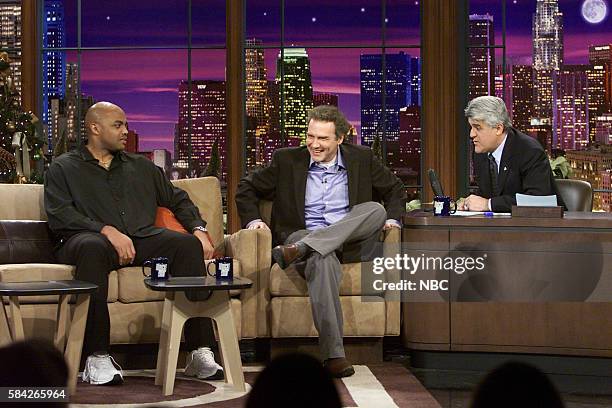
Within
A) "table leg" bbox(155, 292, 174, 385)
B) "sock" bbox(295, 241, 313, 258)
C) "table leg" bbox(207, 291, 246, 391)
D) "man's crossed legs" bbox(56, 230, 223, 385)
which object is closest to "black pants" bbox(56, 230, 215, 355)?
"man's crossed legs" bbox(56, 230, 223, 385)

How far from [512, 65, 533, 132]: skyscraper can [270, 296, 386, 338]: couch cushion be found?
2804 mm

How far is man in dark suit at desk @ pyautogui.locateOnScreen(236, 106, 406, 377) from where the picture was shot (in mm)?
4613

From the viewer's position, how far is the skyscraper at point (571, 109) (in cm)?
697

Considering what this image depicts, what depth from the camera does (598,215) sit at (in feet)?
14.6

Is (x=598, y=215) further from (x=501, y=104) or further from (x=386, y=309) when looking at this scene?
(x=386, y=309)

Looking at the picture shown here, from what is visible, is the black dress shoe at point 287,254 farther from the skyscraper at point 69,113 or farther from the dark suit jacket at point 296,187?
the skyscraper at point 69,113

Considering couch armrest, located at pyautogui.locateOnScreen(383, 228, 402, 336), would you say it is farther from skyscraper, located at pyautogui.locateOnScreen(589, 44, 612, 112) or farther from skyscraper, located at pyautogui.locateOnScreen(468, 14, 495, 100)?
skyscraper, located at pyautogui.locateOnScreen(589, 44, 612, 112)

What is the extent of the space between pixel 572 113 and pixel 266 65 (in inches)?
83.1

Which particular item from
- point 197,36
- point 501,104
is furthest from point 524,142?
point 197,36

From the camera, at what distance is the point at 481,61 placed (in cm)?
681

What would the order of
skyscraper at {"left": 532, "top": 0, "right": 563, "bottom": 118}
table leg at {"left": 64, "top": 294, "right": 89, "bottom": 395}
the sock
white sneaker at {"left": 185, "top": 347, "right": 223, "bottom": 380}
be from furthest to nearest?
skyscraper at {"left": 532, "top": 0, "right": 563, "bottom": 118} < the sock < white sneaker at {"left": 185, "top": 347, "right": 223, "bottom": 380} < table leg at {"left": 64, "top": 294, "right": 89, "bottom": 395}

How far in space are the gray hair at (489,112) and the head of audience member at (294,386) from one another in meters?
3.63

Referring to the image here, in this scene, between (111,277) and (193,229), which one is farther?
(193,229)

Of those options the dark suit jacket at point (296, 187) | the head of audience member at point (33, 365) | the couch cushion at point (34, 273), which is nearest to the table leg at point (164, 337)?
the couch cushion at point (34, 273)
